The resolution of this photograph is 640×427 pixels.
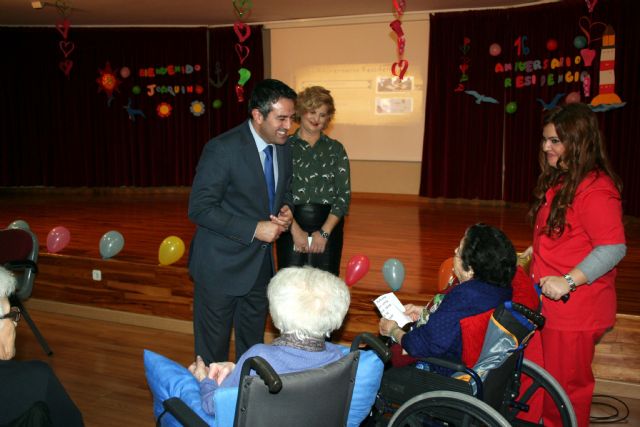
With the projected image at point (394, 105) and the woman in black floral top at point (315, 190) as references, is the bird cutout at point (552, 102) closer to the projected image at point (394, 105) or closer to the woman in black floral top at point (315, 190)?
the projected image at point (394, 105)

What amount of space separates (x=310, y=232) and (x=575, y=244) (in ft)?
4.36

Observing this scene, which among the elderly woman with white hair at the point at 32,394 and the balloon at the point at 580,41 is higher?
the balloon at the point at 580,41

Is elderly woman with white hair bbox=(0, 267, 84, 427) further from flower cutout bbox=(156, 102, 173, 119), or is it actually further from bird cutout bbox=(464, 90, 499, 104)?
flower cutout bbox=(156, 102, 173, 119)

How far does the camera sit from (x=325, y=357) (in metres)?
1.60

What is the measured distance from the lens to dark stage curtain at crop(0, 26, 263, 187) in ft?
34.1

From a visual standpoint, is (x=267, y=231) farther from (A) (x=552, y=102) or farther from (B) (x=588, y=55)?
(A) (x=552, y=102)

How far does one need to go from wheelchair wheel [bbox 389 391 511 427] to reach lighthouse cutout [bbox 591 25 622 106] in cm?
613

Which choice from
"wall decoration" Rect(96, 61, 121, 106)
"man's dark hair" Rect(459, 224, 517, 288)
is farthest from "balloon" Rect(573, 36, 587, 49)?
"wall decoration" Rect(96, 61, 121, 106)

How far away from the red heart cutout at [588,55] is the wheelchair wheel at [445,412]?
647cm

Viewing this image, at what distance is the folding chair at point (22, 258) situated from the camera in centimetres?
360

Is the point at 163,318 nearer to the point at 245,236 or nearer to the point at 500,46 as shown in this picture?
the point at 245,236

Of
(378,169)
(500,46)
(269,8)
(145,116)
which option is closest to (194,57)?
(145,116)

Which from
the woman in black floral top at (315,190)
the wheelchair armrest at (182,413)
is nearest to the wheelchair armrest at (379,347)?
the wheelchair armrest at (182,413)

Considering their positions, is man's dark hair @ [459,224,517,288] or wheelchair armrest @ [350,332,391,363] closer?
wheelchair armrest @ [350,332,391,363]
